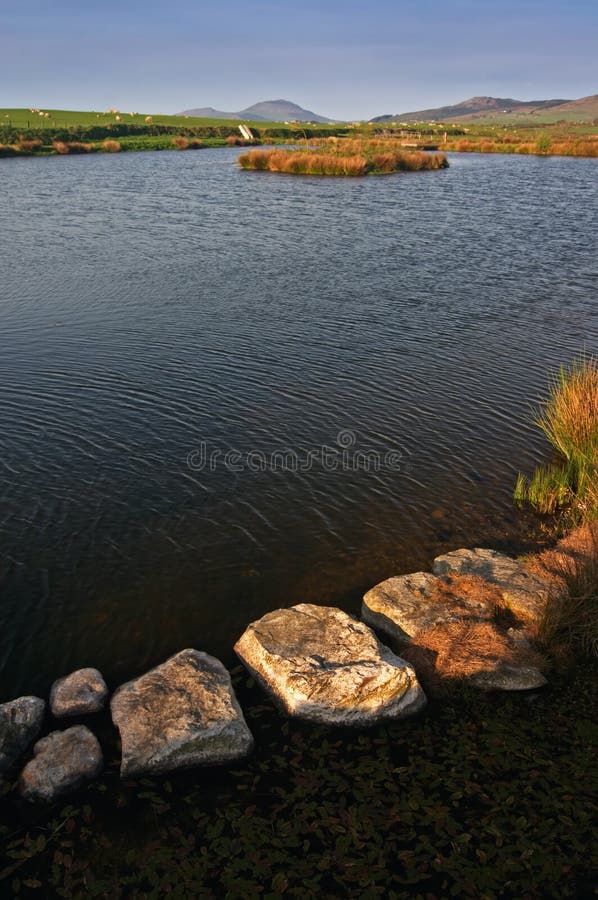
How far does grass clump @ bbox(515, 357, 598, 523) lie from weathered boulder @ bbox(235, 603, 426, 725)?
279 inches

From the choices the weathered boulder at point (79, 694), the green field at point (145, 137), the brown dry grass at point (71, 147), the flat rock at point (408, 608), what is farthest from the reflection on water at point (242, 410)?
the green field at point (145, 137)

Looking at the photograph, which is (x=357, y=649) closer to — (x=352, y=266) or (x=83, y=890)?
(x=83, y=890)

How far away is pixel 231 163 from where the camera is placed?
298 feet

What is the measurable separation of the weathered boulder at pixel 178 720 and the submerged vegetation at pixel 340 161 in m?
76.0

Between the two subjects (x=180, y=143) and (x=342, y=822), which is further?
(x=180, y=143)

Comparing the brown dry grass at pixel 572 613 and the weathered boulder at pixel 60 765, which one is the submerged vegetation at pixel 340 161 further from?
the weathered boulder at pixel 60 765

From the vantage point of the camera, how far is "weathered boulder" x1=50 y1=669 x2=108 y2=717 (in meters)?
10.5

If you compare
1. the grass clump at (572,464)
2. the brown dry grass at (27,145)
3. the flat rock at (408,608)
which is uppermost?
the brown dry grass at (27,145)

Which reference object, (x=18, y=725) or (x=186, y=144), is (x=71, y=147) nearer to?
(x=186, y=144)

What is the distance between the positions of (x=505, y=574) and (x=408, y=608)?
8.21 feet

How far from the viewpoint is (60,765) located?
945 cm

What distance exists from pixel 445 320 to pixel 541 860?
24.9 metres

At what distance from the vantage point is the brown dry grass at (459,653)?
11453 mm

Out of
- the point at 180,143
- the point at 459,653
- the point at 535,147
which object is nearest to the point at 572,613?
the point at 459,653
